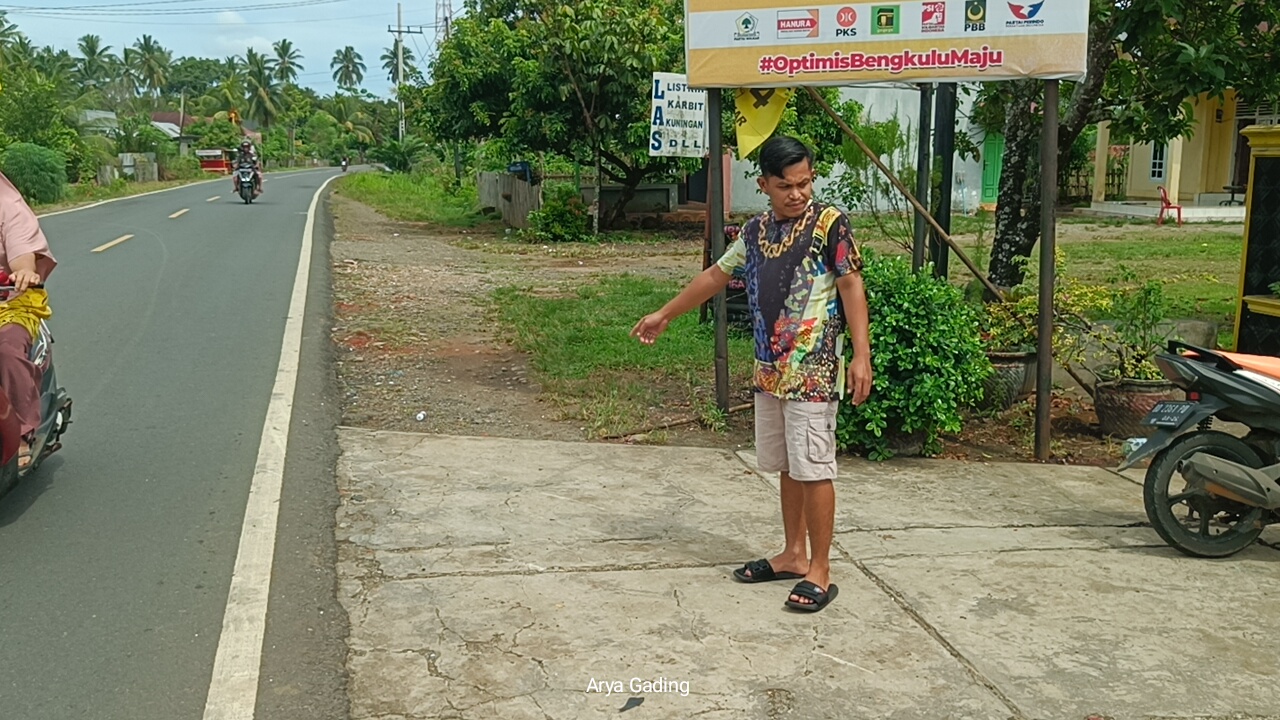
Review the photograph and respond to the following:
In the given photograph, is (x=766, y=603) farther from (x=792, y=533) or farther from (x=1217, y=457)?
(x=1217, y=457)

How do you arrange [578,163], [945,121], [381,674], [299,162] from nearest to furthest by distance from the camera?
[381,674]
[945,121]
[578,163]
[299,162]

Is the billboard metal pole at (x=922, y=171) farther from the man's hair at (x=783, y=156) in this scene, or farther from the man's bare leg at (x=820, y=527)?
the man's bare leg at (x=820, y=527)

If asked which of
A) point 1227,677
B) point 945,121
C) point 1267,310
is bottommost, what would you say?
point 1227,677

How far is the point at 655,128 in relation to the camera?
10.9m

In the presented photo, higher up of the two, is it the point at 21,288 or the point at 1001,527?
the point at 21,288

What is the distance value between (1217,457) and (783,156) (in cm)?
234

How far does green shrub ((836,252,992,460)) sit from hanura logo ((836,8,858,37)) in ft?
4.40

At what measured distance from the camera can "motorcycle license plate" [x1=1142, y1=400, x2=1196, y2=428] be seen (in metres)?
4.92

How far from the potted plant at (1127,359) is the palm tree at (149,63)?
11104 centimetres

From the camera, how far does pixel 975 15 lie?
6.16 metres

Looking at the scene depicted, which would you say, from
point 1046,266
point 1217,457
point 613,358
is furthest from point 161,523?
point 1046,266

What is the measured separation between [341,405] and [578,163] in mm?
13012

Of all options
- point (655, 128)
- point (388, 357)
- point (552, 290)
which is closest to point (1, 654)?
point (388, 357)

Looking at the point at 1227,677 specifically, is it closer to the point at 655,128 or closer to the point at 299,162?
the point at 655,128
